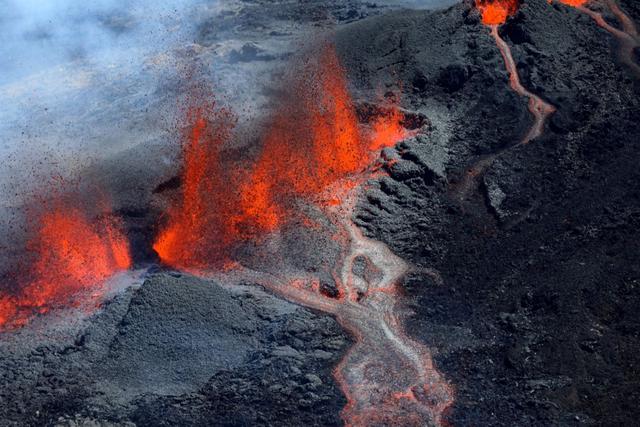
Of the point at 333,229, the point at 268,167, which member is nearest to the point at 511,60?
the point at 268,167

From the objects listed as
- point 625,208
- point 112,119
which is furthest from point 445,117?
point 112,119

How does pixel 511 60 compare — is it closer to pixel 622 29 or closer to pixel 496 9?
pixel 496 9

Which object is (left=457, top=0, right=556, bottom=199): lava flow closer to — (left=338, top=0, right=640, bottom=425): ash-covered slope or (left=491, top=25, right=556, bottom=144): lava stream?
(left=491, top=25, right=556, bottom=144): lava stream

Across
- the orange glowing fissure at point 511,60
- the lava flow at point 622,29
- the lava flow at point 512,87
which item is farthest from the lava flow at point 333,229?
the lava flow at point 622,29

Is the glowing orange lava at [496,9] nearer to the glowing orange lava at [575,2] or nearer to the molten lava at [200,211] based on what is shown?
the glowing orange lava at [575,2]

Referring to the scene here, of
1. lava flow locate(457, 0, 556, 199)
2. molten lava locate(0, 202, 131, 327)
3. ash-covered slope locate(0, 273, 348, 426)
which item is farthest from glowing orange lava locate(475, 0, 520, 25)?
molten lava locate(0, 202, 131, 327)

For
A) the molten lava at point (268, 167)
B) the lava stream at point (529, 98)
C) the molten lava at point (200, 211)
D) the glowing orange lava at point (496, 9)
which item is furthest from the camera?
the glowing orange lava at point (496, 9)
